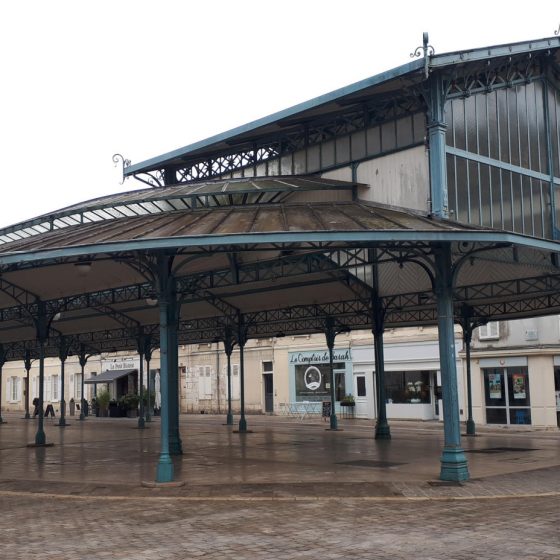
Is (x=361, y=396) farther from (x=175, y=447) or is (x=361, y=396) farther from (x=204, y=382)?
(x=175, y=447)

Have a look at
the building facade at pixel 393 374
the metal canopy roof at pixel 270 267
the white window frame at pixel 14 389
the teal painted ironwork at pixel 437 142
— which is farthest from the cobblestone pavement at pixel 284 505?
the white window frame at pixel 14 389

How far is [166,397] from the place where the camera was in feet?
56.8

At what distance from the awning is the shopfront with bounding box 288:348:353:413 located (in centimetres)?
1702

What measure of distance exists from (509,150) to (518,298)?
836 cm

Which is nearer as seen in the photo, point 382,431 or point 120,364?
point 382,431

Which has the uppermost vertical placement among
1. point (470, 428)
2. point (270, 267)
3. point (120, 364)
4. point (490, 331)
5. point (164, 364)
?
point (270, 267)

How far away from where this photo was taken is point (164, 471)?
52.7 ft

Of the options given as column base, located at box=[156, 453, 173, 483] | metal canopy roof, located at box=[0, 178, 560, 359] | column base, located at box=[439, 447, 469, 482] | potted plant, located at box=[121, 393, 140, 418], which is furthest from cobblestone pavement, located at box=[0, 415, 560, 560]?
potted plant, located at box=[121, 393, 140, 418]

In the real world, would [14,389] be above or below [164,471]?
above

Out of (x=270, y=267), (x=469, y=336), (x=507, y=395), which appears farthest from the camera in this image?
(x=507, y=395)

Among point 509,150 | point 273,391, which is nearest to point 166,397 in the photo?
point 509,150

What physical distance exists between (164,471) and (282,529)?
549 cm

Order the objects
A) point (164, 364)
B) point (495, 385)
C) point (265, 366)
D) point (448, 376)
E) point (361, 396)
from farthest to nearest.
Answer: point (265, 366) → point (361, 396) → point (495, 385) → point (164, 364) → point (448, 376)

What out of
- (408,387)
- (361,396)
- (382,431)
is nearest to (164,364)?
(382,431)
